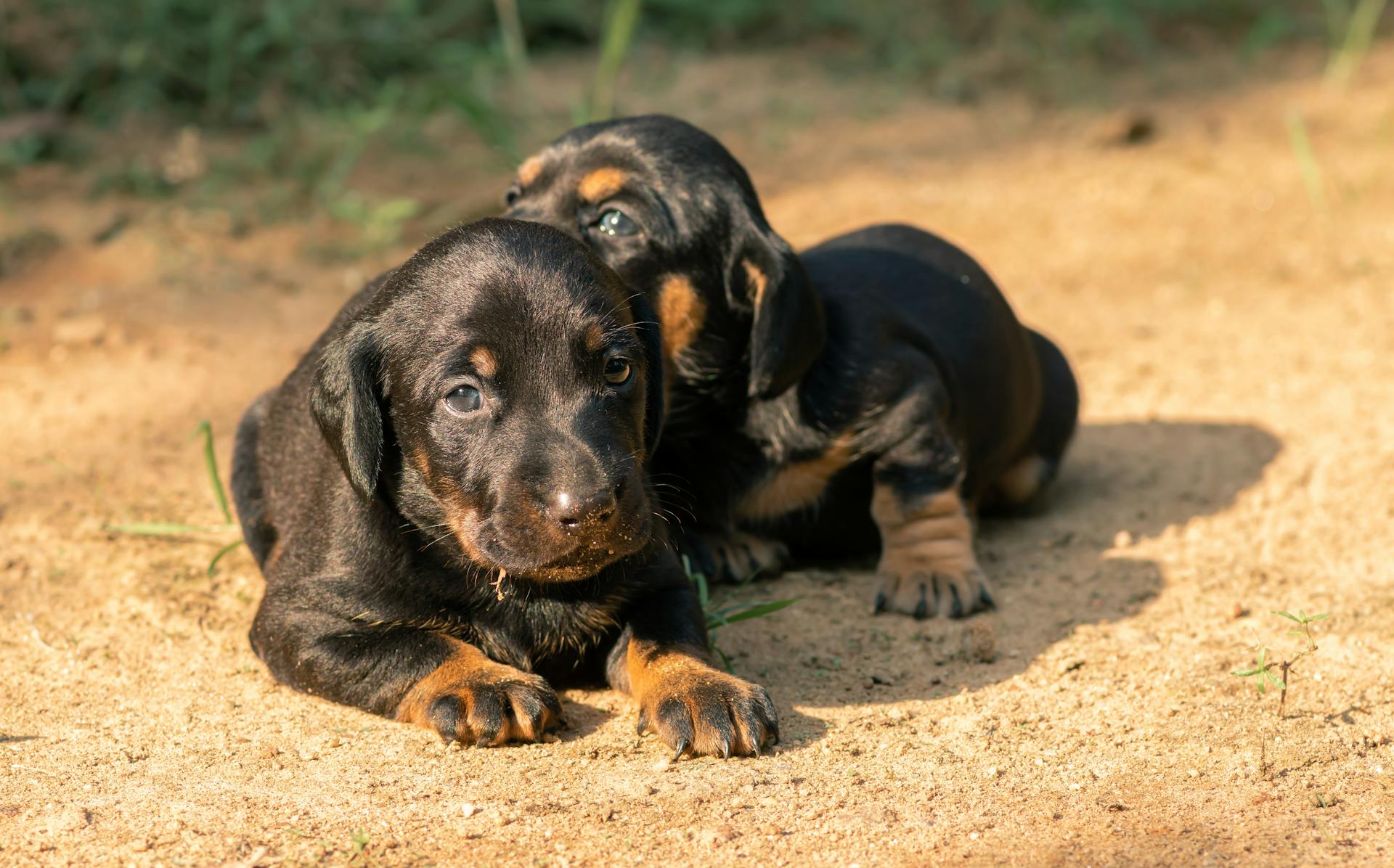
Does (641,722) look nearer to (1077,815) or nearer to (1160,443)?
(1077,815)

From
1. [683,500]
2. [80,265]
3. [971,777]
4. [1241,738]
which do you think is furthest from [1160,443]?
[80,265]

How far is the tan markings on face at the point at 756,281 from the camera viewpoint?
505 centimetres

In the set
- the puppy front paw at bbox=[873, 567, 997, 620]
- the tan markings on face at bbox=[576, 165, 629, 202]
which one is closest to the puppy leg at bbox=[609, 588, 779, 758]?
the puppy front paw at bbox=[873, 567, 997, 620]

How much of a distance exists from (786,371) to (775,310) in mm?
203

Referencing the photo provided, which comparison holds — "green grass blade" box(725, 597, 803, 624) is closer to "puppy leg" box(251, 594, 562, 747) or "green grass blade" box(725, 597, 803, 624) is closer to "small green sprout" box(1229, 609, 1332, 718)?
"puppy leg" box(251, 594, 562, 747)

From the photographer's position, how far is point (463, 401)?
384cm

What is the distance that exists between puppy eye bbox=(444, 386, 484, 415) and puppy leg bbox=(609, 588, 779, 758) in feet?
2.61

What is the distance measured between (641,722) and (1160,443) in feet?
12.0

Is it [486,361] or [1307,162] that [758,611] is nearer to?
[486,361]

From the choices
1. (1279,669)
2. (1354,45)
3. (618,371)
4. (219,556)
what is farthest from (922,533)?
(1354,45)

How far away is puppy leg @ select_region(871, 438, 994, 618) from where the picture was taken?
5184mm

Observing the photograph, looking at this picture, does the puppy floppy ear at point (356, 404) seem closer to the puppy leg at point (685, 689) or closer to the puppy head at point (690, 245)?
the puppy leg at point (685, 689)

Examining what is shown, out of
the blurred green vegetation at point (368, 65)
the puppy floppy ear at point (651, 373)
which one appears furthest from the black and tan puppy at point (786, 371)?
the blurred green vegetation at point (368, 65)

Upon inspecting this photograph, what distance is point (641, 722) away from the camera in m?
3.85
